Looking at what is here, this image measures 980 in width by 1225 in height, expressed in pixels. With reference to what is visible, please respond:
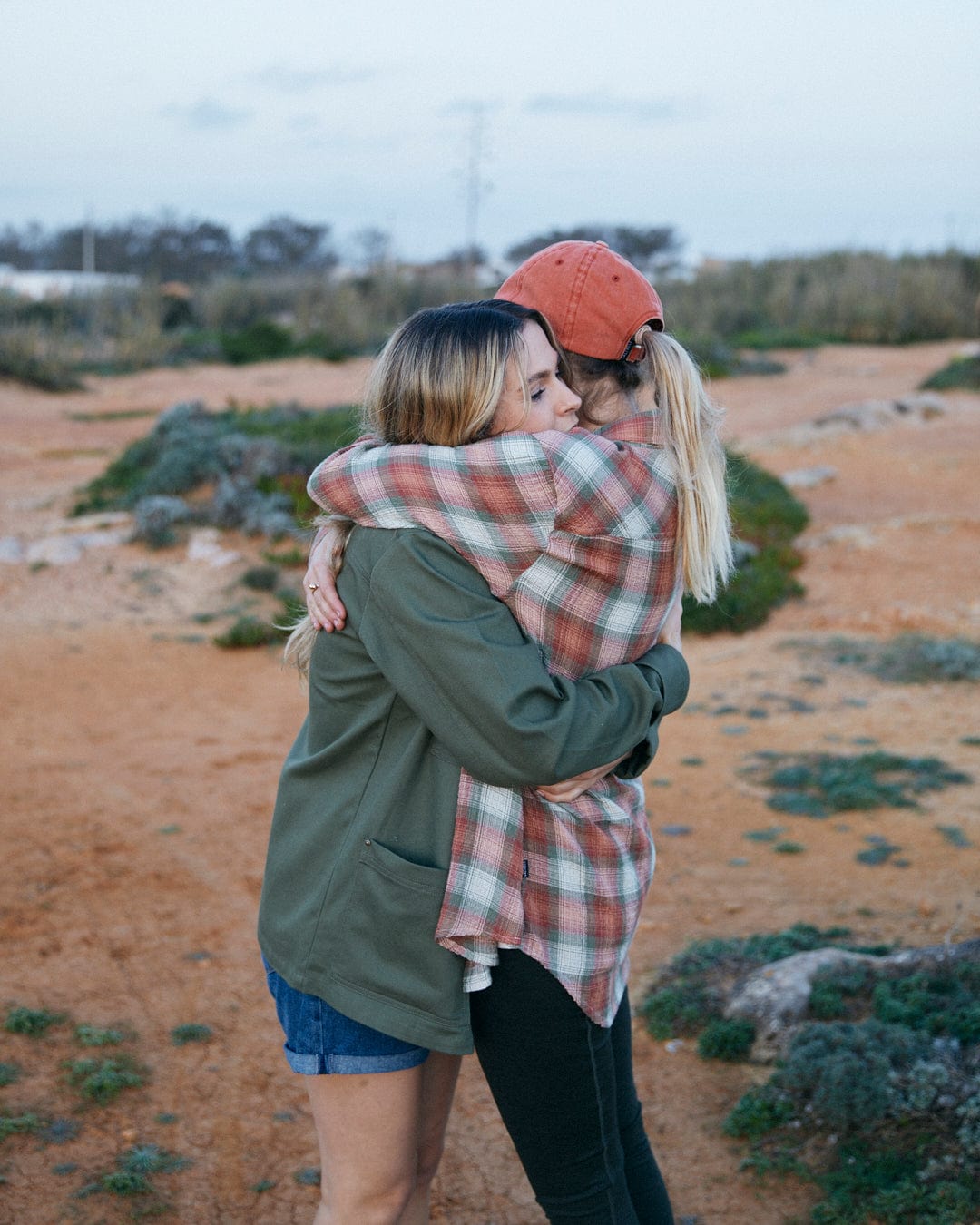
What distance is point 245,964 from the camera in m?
3.96

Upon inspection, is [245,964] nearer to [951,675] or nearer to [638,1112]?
[638,1112]

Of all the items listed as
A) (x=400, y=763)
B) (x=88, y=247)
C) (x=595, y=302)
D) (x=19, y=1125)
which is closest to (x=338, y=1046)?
(x=400, y=763)

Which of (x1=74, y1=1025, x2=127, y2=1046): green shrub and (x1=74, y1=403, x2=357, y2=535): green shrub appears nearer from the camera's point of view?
(x1=74, y1=1025, x2=127, y2=1046): green shrub

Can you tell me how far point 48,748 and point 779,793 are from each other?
12.3ft

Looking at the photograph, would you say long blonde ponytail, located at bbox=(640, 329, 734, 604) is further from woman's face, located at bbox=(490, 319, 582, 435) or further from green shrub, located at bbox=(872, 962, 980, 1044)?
green shrub, located at bbox=(872, 962, 980, 1044)

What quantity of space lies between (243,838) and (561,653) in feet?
12.1

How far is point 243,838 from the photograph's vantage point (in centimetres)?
502

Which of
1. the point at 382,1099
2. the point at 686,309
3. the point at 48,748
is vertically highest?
the point at 686,309

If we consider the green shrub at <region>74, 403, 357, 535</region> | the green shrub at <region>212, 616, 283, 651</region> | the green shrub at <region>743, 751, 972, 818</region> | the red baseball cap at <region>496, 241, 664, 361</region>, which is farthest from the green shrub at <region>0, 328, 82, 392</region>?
the red baseball cap at <region>496, 241, 664, 361</region>

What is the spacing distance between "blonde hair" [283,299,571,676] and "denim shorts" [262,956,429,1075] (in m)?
0.81

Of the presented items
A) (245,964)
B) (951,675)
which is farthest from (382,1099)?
(951,675)

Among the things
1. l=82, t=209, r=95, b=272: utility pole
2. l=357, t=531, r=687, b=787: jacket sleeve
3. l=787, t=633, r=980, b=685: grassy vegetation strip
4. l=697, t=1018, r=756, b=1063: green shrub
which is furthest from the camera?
l=82, t=209, r=95, b=272: utility pole

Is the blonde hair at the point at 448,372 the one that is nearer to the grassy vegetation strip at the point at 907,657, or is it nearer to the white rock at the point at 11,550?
the grassy vegetation strip at the point at 907,657

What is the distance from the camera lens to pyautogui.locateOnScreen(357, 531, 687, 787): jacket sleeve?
58.5 inches
